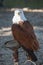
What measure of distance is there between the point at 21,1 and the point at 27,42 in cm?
1750

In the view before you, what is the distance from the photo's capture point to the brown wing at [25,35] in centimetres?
445

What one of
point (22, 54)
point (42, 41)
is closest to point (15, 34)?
point (22, 54)

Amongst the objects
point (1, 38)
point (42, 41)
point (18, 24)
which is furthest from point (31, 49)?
point (1, 38)

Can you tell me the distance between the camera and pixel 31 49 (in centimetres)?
451

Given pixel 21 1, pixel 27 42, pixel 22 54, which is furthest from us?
pixel 21 1

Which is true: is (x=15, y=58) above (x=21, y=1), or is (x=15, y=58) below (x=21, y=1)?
above

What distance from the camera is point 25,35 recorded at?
14.6ft

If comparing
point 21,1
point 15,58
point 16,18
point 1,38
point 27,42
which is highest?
point 16,18

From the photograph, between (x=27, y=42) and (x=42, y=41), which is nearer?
(x=27, y=42)

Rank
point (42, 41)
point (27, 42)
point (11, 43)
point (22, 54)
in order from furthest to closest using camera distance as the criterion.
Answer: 1. point (42, 41)
2. point (22, 54)
3. point (11, 43)
4. point (27, 42)

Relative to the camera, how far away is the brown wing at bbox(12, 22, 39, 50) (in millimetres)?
4449

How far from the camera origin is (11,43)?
476 centimetres

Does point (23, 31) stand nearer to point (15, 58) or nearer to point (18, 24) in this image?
point (18, 24)

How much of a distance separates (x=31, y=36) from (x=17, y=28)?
0.25 meters
